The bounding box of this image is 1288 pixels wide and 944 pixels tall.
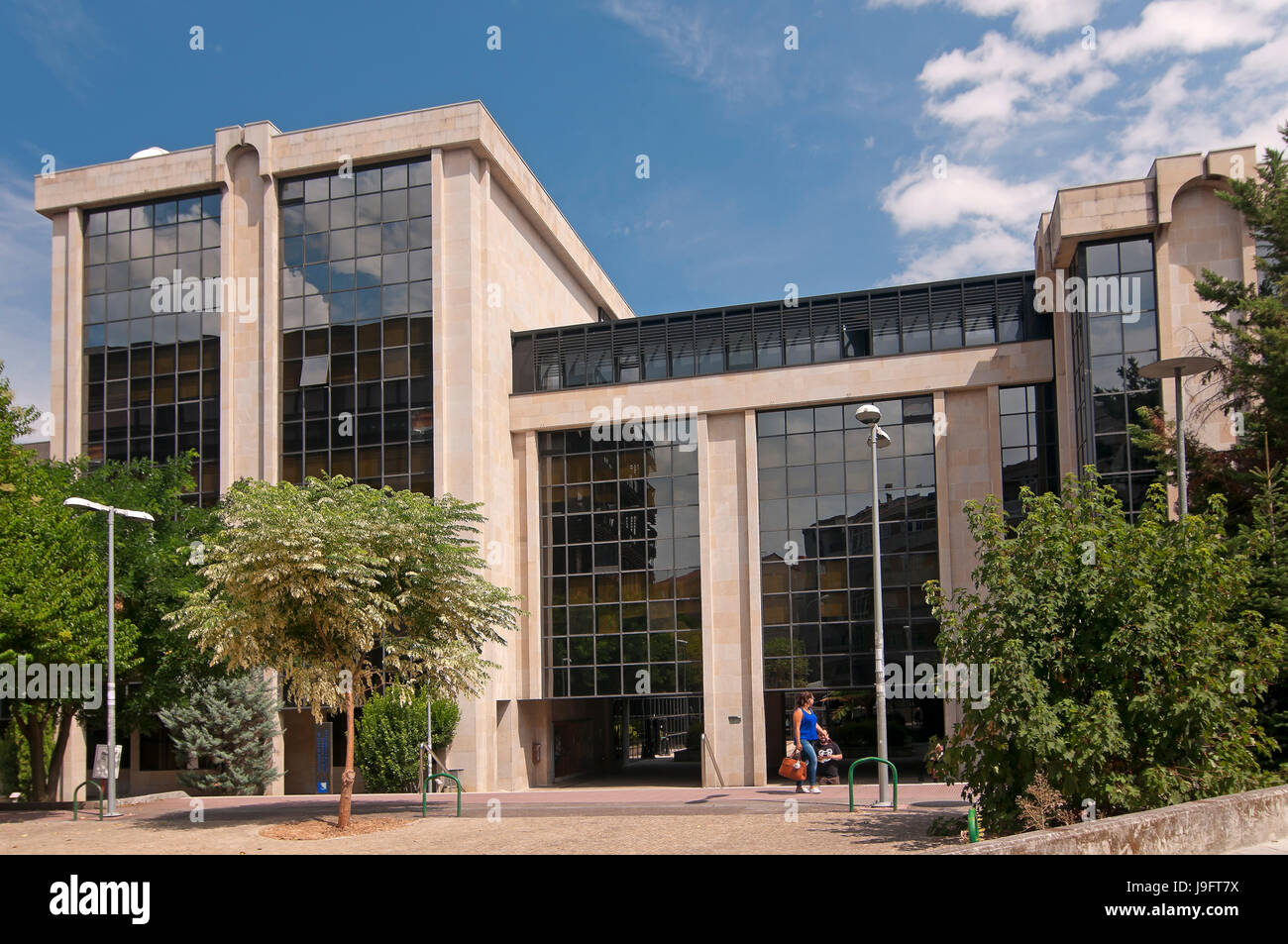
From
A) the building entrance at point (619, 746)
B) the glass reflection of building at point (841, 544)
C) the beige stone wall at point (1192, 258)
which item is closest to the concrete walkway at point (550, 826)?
the glass reflection of building at point (841, 544)

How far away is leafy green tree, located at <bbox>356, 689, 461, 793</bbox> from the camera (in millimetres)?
28844

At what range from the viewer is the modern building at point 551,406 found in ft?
101

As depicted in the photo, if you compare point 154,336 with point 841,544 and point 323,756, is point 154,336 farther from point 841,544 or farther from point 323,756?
point 841,544

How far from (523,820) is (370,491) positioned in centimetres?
680

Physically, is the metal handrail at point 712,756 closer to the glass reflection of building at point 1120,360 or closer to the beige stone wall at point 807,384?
the beige stone wall at point 807,384

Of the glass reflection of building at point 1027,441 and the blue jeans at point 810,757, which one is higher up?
the glass reflection of building at point 1027,441

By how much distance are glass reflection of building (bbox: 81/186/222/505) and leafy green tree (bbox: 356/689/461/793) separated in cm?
983

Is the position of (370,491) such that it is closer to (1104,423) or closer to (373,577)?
(373,577)

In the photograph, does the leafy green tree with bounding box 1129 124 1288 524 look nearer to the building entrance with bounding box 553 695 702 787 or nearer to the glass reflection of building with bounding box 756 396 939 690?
the glass reflection of building with bounding box 756 396 939 690

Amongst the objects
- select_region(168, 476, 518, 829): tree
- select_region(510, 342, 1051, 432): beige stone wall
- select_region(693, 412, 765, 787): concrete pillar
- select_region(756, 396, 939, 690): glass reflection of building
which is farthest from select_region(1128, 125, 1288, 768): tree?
select_region(168, 476, 518, 829): tree

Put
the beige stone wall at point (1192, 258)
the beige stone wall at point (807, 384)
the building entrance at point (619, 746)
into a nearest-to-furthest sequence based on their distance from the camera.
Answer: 1. the beige stone wall at point (1192, 258)
2. the beige stone wall at point (807, 384)
3. the building entrance at point (619, 746)

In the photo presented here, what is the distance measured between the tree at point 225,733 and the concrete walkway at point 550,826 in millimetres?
3196

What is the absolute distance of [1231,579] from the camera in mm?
14352
